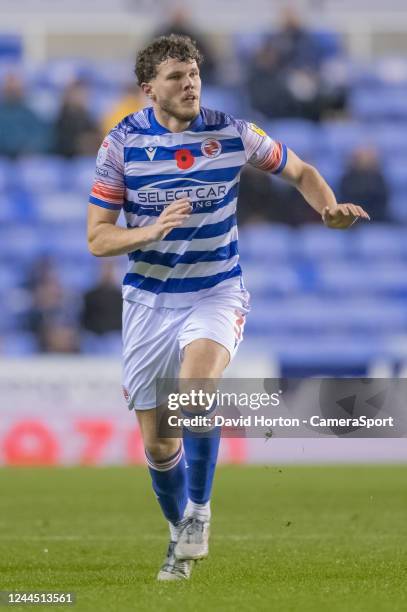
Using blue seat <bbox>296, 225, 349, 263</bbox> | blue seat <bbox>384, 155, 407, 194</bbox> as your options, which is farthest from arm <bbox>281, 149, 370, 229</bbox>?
blue seat <bbox>384, 155, 407, 194</bbox>

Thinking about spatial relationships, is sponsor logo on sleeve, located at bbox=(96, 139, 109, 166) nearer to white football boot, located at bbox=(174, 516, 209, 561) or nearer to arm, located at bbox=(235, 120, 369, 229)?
arm, located at bbox=(235, 120, 369, 229)

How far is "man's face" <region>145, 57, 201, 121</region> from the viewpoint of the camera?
6199mm

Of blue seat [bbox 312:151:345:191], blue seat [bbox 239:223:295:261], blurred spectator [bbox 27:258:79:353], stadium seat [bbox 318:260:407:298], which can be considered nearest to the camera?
blurred spectator [bbox 27:258:79:353]

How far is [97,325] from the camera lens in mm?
15625

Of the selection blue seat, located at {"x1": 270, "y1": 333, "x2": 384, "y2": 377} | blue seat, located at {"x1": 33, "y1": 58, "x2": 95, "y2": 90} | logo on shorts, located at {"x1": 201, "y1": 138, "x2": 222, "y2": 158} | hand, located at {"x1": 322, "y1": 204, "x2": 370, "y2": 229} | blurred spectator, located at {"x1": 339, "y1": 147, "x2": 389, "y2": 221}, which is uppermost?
blue seat, located at {"x1": 33, "y1": 58, "x2": 95, "y2": 90}

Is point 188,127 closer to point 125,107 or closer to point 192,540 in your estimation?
point 192,540

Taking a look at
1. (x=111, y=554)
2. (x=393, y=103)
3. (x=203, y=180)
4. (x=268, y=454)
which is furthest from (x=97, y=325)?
(x=203, y=180)

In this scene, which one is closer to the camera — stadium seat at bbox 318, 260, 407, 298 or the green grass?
the green grass

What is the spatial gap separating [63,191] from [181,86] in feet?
41.1

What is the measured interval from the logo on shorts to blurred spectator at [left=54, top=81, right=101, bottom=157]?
460 inches

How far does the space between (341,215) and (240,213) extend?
11521 millimetres

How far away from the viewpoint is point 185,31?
1734cm

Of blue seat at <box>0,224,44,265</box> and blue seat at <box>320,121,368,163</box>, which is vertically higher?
blue seat at <box>320,121,368,163</box>

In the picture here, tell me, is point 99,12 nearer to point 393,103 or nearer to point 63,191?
point 63,191
